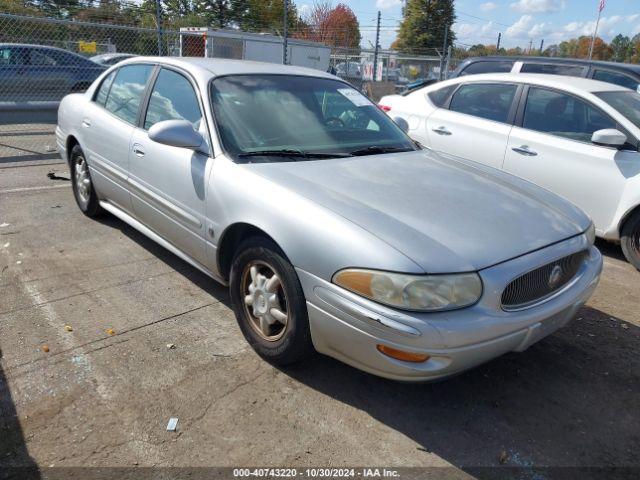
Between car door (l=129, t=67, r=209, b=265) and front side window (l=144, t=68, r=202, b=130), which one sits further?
front side window (l=144, t=68, r=202, b=130)

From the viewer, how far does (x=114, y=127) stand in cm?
429

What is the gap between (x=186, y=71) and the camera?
3.72 meters

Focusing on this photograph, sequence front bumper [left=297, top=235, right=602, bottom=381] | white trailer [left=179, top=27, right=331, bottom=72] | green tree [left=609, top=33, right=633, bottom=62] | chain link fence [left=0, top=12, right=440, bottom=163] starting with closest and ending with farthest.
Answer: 1. front bumper [left=297, top=235, right=602, bottom=381]
2. chain link fence [left=0, top=12, right=440, bottom=163]
3. white trailer [left=179, top=27, right=331, bottom=72]
4. green tree [left=609, top=33, right=633, bottom=62]

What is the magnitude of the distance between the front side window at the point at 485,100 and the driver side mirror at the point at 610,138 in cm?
103

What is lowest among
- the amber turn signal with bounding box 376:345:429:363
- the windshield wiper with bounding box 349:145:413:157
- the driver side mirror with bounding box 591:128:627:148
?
the amber turn signal with bounding box 376:345:429:363

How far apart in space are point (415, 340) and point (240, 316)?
1.24 m

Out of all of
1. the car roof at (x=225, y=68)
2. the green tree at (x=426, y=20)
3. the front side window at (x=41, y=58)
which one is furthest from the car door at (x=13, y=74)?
the green tree at (x=426, y=20)

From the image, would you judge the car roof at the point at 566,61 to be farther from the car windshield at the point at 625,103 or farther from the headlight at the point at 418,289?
the headlight at the point at 418,289

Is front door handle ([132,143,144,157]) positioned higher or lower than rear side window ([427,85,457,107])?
lower

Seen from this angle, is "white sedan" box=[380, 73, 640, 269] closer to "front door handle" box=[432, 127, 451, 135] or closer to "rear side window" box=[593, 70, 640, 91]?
"front door handle" box=[432, 127, 451, 135]

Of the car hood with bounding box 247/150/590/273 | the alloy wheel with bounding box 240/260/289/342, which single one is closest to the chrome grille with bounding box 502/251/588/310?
the car hood with bounding box 247/150/590/273

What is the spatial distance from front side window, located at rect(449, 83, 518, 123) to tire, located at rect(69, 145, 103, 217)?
3.93 meters

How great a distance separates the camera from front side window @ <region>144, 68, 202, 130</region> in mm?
3551

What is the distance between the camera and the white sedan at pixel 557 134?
188 inches
